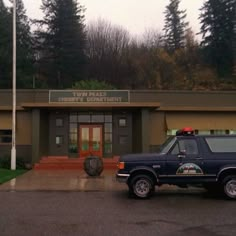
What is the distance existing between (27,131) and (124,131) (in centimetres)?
638

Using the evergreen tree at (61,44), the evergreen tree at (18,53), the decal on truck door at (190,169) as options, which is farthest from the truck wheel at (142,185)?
the evergreen tree at (61,44)

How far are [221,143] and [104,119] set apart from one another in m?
16.9

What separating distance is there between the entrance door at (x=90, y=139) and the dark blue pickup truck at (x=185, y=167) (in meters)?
16.3

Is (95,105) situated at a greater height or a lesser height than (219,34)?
lesser

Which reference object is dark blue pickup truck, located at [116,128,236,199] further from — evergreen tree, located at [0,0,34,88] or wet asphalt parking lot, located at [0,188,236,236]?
evergreen tree, located at [0,0,34,88]

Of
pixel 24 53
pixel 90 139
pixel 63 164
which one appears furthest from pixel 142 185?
pixel 24 53

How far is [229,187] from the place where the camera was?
14281mm

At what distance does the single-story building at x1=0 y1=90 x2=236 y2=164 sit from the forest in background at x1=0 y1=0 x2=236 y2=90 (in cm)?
2796

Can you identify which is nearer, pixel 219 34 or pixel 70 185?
pixel 70 185

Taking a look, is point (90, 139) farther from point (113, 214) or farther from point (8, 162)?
point (113, 214)

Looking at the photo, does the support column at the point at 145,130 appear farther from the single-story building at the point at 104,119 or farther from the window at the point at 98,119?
the window at the point at 98,119

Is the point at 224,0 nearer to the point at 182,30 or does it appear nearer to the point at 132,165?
the point at 182,30

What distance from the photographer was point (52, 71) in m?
64.4

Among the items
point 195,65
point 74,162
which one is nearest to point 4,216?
point 74,162
